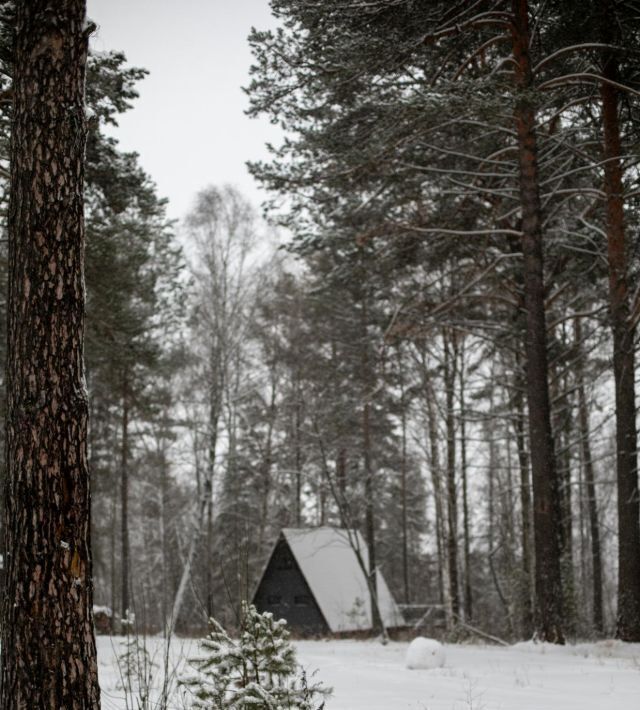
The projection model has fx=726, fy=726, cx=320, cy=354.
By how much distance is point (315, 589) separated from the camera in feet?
68.1

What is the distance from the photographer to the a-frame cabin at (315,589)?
20.2 m

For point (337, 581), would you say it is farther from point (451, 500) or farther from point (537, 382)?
point (537, 382)

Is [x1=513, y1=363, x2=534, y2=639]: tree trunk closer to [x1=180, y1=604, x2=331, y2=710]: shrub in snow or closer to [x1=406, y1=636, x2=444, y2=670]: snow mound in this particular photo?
[x1=406, y1=636, x2=444, y2=670]: snow mound

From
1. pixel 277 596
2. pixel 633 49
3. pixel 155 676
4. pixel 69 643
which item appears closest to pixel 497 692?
pixel 155 676

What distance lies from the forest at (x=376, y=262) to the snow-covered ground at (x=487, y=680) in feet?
2.43

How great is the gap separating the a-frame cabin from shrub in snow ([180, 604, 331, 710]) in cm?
1608

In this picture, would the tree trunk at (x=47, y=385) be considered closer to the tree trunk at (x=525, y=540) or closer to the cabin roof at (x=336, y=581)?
the tree trunk at (x=525, y=540)

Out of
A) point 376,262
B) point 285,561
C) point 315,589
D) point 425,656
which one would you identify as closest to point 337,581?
point 315,589

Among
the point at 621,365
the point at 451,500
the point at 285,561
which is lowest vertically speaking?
the point at 285,561

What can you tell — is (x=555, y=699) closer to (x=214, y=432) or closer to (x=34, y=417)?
(x=34, y=417)

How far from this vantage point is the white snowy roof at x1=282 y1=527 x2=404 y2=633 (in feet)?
65.7

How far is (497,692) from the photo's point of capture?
600cm

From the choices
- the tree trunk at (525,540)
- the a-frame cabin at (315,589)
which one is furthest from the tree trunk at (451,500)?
the a-frame cabin at (315,589)

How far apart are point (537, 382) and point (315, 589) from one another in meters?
12.5
